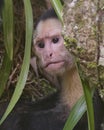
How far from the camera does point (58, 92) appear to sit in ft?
6.86

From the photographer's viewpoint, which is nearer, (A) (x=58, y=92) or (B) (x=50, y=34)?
(B) (x=50, y=34)

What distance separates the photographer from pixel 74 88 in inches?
76.9

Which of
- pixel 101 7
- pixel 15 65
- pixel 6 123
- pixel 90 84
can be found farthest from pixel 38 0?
pixel 101 7

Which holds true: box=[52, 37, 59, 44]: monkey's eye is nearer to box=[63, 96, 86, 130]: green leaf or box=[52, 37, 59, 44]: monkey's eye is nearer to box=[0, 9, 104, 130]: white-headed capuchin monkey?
box=[0, 9, 104, 130]: white-headed capuchin monkey

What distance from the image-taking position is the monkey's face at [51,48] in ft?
5.92

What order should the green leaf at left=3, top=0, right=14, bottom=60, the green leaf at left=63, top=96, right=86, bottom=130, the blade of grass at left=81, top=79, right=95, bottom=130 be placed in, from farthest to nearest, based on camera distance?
the green leaf at left=3, top=0, right=14, bottom=60, the green leaf at left=63, top=96, right=86, bottom=130, the blade of grass at left=81, top=79, right=95, bottom=130

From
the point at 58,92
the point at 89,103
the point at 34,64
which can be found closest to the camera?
the point at 89,103

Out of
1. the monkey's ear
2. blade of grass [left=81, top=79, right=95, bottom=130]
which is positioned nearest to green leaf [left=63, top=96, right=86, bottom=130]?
blade of grass [left=81, top=79, right=95, bottom=130]

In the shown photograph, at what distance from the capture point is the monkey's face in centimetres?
181

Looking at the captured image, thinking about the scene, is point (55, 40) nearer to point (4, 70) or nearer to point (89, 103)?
point (4, 70)

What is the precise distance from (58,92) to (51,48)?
0.33 meters

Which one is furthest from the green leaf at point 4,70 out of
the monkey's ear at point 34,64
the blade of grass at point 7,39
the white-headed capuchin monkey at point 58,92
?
the monkey's ear at point 34,64

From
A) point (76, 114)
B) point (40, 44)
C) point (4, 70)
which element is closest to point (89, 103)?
point (76, 114)

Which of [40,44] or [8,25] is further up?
[8,25]
